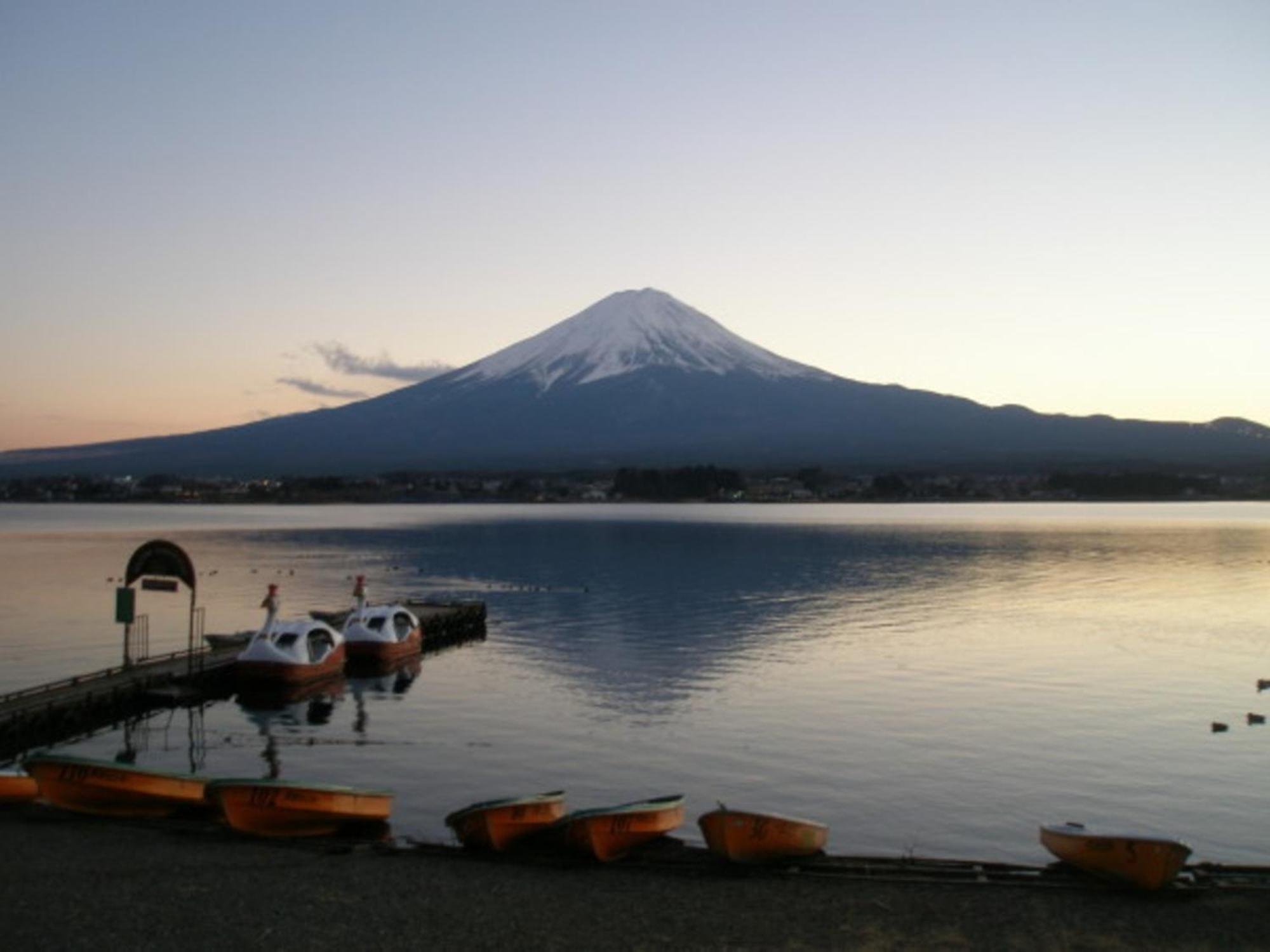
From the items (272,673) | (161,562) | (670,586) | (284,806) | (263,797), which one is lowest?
(670,586)

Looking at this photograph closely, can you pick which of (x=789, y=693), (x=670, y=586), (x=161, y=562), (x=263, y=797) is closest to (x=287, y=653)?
(x=161, y=562)

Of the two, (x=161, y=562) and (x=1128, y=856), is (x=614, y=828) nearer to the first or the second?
(x=1128, y=856)

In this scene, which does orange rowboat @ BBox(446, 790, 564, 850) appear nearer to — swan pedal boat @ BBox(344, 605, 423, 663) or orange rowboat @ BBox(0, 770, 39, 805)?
orange rowboat @ BBox(0, 770, 39, 805)

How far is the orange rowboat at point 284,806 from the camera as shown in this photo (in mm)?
16562

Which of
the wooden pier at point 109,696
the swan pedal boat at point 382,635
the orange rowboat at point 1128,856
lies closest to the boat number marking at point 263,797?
the wooden pier at point 109,696

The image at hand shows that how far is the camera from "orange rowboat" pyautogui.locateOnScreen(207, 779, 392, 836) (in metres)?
16.6

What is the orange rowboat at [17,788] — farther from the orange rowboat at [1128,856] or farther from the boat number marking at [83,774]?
the orange rowboat at [1128,856]

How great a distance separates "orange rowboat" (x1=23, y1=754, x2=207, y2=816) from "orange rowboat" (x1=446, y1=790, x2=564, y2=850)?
461 centimetres

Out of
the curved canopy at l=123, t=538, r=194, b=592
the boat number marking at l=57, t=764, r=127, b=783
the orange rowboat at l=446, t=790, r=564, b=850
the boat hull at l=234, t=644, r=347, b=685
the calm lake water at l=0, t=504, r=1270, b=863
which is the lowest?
the calm lake water at l=0, t=504, r=1270, b=863

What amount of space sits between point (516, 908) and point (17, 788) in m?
9.22

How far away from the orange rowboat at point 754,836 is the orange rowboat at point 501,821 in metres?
2.35

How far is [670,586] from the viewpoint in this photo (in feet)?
209

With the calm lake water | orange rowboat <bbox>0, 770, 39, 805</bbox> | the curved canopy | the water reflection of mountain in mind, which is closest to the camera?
orange rowboat <bbox>0, 770, 39, 805</bbox>

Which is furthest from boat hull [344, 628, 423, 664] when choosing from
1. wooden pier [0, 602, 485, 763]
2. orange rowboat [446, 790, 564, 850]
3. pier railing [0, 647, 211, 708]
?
orange rowboat [446, 790, 564, 850]
